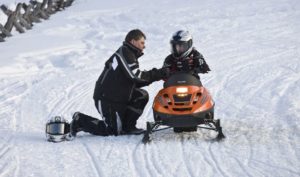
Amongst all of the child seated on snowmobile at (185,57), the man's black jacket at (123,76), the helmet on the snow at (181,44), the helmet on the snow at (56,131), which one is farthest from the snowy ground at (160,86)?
the helmet on the snow at (181,44)

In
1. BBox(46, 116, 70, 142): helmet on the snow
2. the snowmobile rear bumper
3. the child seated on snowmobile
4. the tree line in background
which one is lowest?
BBox(46, 116, 70, 142): helmet on the snow

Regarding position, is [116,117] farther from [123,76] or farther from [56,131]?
[56,131]

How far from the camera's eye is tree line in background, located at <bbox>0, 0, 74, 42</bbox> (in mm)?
19114

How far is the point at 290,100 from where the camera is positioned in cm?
980

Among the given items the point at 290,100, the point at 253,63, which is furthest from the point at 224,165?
the point at 253,63

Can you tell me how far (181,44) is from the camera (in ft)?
26.3

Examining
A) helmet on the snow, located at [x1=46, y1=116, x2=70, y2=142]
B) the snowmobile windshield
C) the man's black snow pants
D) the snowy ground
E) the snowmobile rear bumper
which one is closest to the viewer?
the snowy ground

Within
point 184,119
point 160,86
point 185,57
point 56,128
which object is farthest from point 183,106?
point 160,86

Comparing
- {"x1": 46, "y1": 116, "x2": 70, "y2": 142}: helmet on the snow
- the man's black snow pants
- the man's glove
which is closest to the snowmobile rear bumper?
the man's glove

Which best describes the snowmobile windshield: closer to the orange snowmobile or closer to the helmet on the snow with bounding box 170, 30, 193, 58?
the orange snowmobile

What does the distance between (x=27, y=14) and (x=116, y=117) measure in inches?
543

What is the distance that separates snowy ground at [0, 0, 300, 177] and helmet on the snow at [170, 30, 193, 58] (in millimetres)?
1070

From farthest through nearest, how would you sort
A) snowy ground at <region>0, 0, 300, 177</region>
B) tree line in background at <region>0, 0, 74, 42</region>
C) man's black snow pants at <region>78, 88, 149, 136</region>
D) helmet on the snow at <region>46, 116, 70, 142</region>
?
tree line in background at <region>0, 0, 74, 42</region> < man's black snow pants at <region>78, 88, 149, 136</region> < helmet on the snow at <region>46, 116, 70, 142</region> < snowy ground at <region>0, 0, 300, 177</region>

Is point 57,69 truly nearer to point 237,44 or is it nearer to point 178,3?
point 237,44
